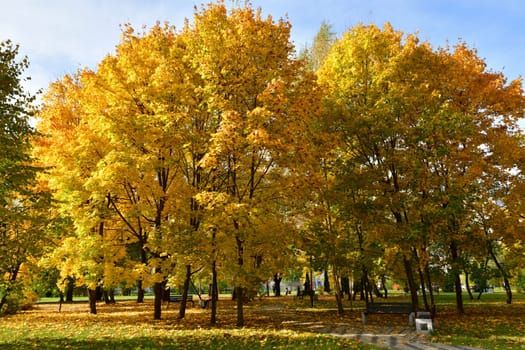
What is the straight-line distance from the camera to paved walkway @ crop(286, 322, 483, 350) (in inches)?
408

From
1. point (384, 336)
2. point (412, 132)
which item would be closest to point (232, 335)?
point (384, 336)

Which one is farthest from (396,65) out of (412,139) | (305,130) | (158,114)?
(158,114)

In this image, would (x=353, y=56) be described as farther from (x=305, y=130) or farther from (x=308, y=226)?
(x=308, y=226)

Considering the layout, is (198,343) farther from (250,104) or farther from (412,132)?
(412,132)

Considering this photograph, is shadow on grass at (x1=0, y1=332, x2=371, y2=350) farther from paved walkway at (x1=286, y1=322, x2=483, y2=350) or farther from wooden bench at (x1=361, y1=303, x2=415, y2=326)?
wooden bench at (x1=361, y1=303, x2=415, y2=326)

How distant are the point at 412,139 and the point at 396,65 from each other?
323 centimetres

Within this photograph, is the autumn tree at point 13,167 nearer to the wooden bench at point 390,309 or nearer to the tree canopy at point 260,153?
the tree canopy at point 260,153

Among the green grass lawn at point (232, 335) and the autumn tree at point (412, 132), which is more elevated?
the autumn tree at point (412, 132)

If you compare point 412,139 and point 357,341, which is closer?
point 357,341

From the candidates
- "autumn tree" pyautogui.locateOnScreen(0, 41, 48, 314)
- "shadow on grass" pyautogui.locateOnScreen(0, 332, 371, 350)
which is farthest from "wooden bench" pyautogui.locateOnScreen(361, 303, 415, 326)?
"autumn tree" pyautogui.locateOnScreen(0, 41, 48, 314)

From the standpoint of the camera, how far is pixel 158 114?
48.2ft

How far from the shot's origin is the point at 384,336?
480 inches

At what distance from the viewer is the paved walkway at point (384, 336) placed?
10.4 metres

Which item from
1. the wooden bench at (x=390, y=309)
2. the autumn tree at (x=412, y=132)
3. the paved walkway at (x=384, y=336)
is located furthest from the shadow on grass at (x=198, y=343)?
the autumn tree at (x=412, y=132)
